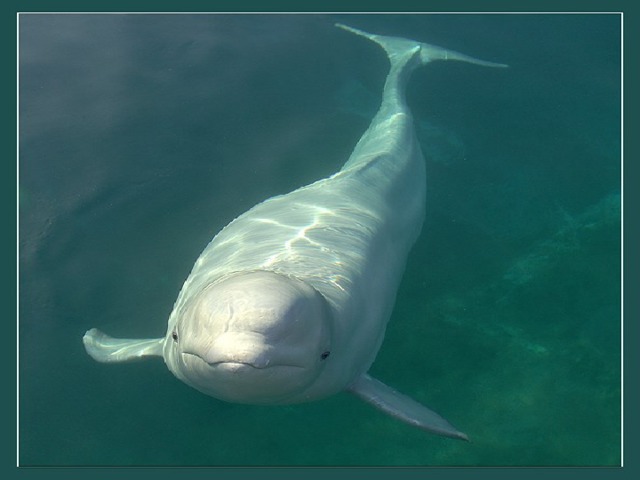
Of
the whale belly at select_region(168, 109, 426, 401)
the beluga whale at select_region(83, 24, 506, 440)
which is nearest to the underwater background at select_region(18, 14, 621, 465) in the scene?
the beluga whale at select_region(83, 24, 506, 440)

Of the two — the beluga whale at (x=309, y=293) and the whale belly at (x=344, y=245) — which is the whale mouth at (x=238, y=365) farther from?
the whale belly at (x=344, y=245)

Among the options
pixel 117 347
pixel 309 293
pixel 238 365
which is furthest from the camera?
pixel 117 347

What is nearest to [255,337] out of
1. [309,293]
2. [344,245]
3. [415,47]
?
[309,293]

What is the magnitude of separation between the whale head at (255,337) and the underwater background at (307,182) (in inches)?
134

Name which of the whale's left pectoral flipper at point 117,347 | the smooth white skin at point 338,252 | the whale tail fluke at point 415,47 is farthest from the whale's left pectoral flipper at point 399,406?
the whale tail fluke at point 415,47

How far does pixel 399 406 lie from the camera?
22.5 feet

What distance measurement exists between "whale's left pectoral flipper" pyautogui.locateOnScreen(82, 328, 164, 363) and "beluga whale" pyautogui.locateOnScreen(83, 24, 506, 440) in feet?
0.06

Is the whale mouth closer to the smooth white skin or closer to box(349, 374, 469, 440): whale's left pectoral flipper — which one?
the smooth white skin

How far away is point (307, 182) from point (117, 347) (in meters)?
4.57

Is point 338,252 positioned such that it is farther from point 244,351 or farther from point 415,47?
point 415,47

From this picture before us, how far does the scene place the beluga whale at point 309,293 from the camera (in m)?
4.66

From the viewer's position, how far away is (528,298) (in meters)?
9.96

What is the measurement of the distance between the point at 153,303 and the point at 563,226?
7.22m

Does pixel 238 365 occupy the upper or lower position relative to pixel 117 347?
upper
